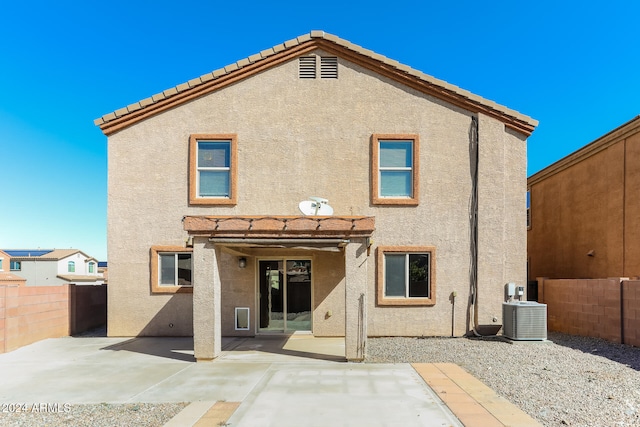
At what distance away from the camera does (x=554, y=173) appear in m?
18.6

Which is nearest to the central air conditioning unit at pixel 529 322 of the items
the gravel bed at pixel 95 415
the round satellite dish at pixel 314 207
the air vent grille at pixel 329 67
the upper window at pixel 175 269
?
the round satellite dish at pixel 314 207

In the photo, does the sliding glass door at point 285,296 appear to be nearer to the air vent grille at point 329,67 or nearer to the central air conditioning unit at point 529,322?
the air vent grille at point 329,67

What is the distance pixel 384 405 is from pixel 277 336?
634 centimetres

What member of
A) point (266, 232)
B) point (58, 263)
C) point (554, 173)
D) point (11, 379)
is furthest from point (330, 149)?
point (58, 263)

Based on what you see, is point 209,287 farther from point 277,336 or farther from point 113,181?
point 113,181

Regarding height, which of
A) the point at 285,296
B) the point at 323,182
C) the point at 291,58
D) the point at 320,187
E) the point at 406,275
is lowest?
the point at 285,296

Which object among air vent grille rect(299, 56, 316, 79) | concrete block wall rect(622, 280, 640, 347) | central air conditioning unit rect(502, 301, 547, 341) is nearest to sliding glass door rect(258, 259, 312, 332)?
air vent grille rect(299, 56, 316, 79)

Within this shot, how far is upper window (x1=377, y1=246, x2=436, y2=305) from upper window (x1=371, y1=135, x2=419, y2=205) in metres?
1.63

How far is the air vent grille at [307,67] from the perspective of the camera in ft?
40.8

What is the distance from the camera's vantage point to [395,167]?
12391 mm

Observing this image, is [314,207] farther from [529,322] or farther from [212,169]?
[529,322]

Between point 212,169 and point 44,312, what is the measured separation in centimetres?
647

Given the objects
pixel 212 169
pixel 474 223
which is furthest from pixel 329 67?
pixel 474 223

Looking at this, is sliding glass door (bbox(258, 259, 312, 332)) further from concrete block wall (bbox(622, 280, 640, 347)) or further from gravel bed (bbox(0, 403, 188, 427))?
concrete block wall (bbox(622, 280, 640, 347))
